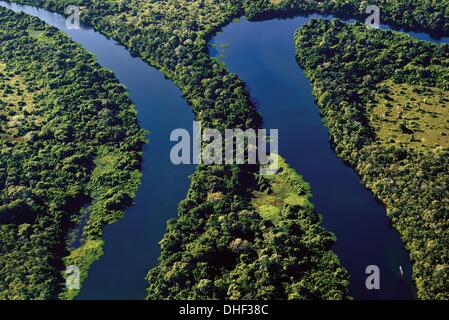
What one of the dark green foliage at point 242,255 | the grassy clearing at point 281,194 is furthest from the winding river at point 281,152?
the dark green foliage at point 242,255

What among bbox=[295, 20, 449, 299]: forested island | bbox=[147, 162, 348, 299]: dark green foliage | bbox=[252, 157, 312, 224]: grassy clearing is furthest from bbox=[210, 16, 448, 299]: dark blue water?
bbox=[147, 162, 348, 299]: dark green foliage

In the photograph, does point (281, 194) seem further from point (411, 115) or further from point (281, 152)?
point (411, 115)

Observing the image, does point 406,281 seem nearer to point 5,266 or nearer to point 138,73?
point 5,266

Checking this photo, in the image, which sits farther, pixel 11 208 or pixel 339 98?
pixel 339 98

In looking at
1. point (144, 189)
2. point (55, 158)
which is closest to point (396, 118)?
point (144, 189)

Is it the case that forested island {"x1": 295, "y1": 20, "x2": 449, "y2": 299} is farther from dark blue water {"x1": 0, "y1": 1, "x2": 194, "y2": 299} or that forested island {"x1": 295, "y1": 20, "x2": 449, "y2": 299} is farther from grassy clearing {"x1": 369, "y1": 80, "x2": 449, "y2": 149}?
dark blue water {"x1": 0, "y1": 1, "x2": 194, "y2": 299}

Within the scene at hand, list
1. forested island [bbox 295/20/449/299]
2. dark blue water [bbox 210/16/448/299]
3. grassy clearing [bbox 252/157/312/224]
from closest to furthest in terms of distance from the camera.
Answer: dark blue water [bbox 210/16/448/299]
forested island [bbox 295/20/449/299]
grassy clearing [bbox 252/157/312/224]

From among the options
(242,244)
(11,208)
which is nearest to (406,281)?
(242,244)
